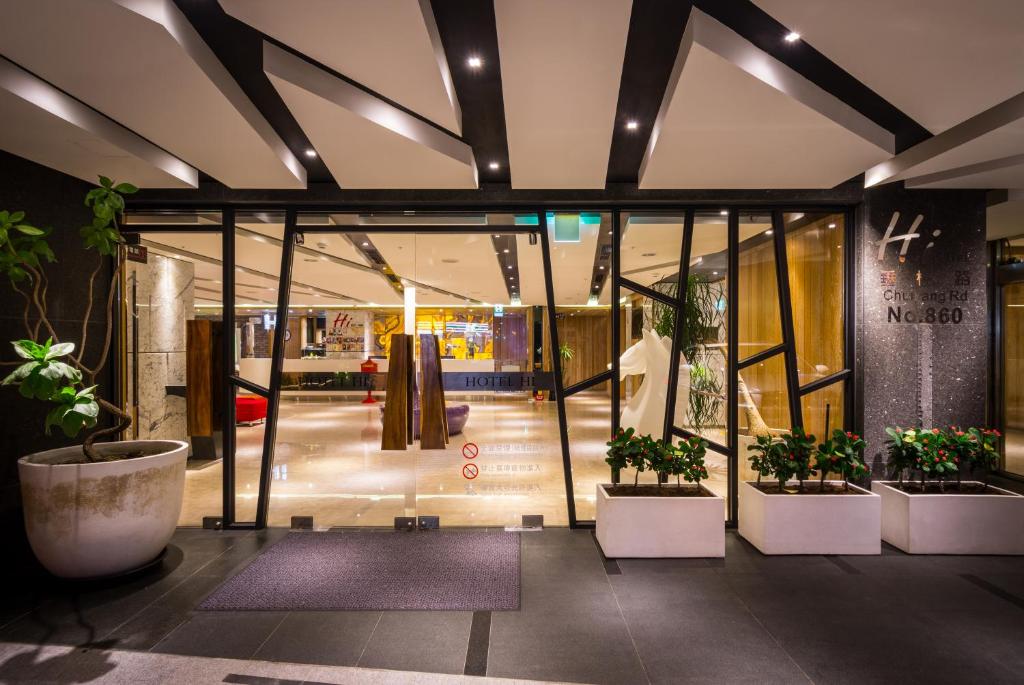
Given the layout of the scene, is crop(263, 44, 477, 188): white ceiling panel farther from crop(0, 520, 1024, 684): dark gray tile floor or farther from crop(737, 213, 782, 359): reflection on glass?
crop(0, 520, 1024, 684): dark gray tile floor

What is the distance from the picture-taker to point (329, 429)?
4676mm

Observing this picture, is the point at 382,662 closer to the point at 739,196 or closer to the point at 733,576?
the point at 733,576

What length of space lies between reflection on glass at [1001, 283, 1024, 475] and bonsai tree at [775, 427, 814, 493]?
3.65 metres

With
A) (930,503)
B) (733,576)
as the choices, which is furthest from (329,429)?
(930,503)

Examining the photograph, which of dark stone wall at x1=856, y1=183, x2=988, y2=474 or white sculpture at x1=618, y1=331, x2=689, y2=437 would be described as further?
white sculpture at x1=618, y1=331, x2=689, y2=437

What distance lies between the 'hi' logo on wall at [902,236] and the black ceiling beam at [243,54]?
4.38m

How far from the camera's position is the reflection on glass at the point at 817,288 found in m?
4.42

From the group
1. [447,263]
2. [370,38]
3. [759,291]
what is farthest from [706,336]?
[370,38]

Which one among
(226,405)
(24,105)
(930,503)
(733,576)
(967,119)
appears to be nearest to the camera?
(24,105)

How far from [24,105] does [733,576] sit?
4.89 meters

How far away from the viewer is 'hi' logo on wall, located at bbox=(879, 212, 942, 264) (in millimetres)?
4172

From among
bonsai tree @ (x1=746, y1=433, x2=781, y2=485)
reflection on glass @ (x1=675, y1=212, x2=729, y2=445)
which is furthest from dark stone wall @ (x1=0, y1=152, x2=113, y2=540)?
bonsai tree @ (x1=746, y1=433, x2=781, y2=485)

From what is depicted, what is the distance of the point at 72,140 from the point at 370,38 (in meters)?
2.25

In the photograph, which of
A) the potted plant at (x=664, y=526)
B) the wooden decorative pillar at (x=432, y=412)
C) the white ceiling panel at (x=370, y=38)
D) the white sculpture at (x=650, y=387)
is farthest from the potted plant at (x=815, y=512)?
the white ceiling panel at (x=370, y=38)
